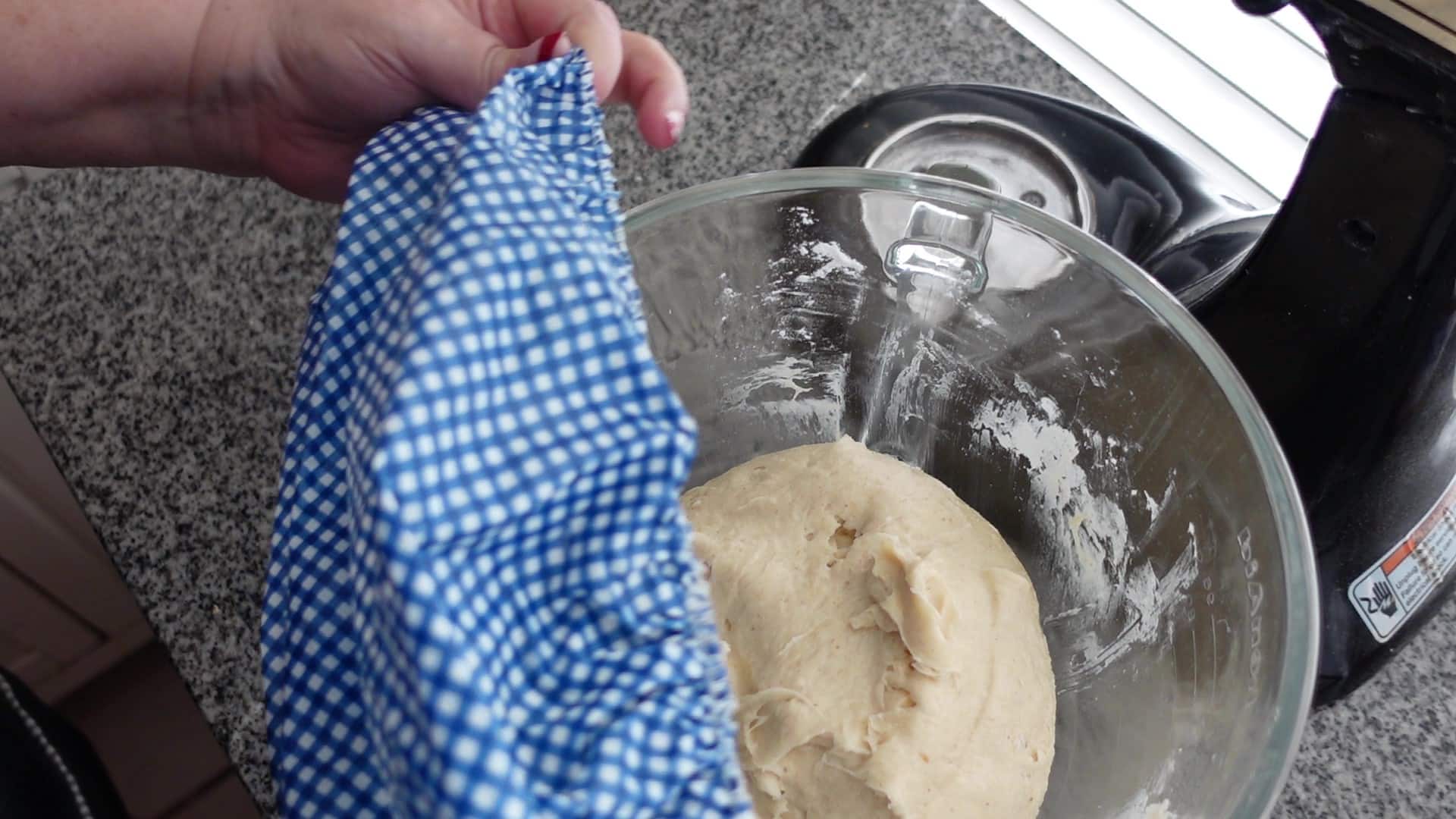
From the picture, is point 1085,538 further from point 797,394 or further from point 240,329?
point 240,329

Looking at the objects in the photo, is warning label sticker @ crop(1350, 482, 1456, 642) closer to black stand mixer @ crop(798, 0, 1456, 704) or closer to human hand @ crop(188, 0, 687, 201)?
black stand mixer @ crop(798, 0, 1456, 704)

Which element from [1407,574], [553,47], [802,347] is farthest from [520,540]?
[1407,574]

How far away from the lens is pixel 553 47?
39 centimetres

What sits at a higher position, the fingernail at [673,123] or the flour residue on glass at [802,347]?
the fingernail at [673,123]

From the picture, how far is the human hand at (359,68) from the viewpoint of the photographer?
1.39ft

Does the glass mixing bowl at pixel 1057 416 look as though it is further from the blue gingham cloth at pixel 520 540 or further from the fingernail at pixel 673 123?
the blue gingham cloth at pixel 520 540

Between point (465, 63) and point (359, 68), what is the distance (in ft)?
0.24

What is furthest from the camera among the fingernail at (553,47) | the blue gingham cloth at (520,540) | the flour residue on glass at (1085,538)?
the flour residue on glass at (1085,538)

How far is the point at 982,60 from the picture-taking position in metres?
0.76

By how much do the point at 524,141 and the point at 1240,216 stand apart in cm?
46

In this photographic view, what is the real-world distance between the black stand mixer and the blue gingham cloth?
32cm

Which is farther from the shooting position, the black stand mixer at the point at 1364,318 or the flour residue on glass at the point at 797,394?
the flour residue on glass at the point at 797,394

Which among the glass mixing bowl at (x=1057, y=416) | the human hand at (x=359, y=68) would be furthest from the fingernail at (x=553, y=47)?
the glass mixing bowl at (x=1057, y=416)

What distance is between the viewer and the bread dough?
448 millimetres
